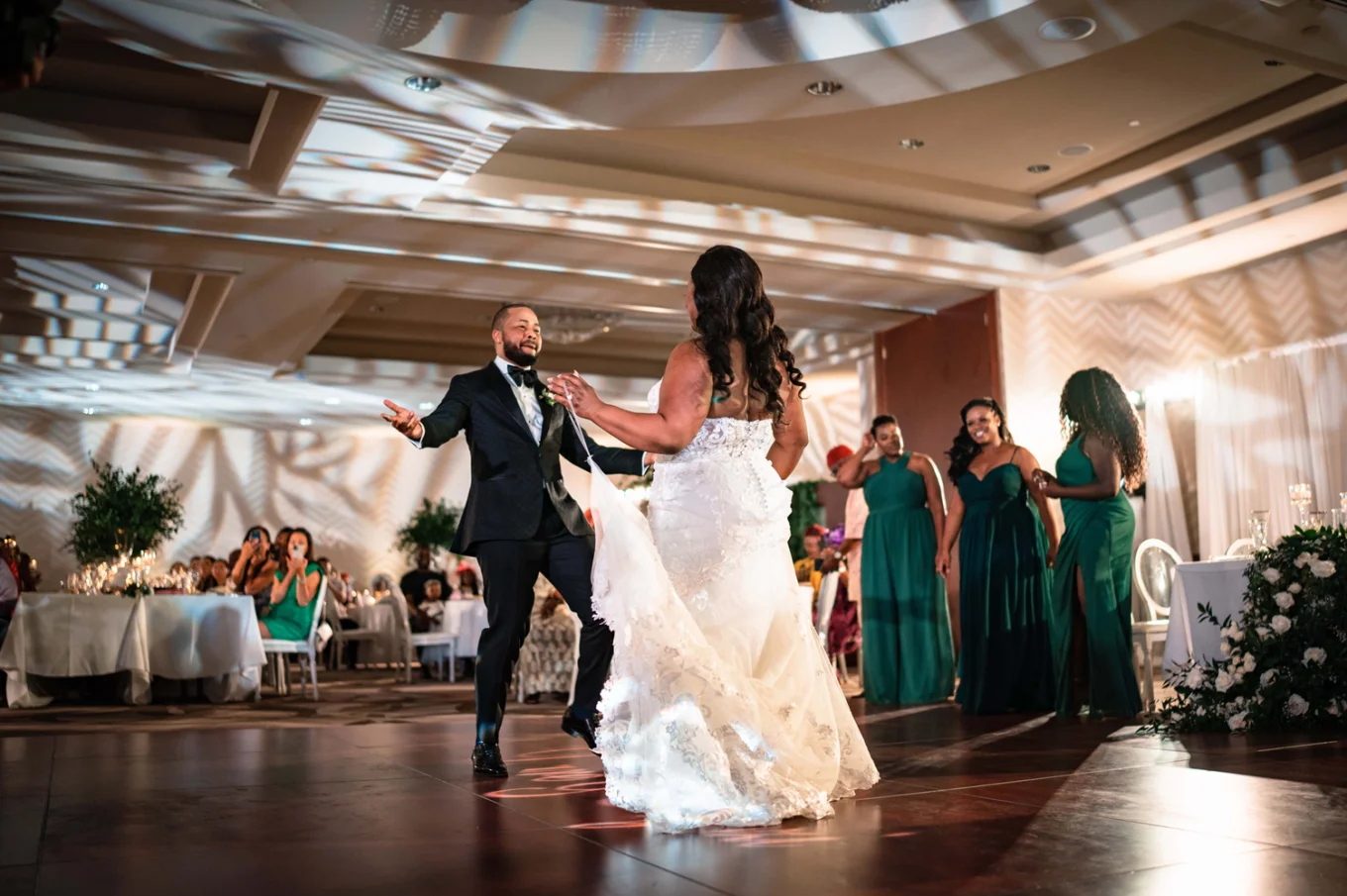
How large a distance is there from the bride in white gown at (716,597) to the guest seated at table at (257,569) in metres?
6.13

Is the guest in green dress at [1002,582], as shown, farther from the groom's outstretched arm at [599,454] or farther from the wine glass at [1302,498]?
the groom's outstretched arm at [599,454]

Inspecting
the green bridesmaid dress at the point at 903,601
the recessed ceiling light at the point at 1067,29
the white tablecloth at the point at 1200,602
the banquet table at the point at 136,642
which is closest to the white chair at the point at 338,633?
the banquet table at the point at 136,642

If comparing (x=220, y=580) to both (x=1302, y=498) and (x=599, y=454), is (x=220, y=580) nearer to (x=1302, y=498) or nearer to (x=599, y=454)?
(x=599, y=454)

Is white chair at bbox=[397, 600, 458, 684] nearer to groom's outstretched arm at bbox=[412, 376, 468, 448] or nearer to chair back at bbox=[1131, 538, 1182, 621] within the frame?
chair back at bbox=[1131, 538, 1182, 621]

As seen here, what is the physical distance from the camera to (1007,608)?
19.4 feet

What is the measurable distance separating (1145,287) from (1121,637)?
5.31 metres

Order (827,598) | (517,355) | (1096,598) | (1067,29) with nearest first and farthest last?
(517,355), (1067,29), (1096,598), (827,598)

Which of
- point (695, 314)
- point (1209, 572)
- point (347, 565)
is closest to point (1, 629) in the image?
point (695, 314)

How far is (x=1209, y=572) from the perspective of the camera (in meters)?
5.04

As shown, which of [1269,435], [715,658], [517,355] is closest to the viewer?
[715,658]

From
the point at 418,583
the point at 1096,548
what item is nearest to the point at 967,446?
the point at 1096,548

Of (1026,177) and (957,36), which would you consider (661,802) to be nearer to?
(957,36)

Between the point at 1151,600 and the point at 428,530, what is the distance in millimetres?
12390

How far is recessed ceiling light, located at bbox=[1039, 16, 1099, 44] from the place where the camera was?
205 inches
